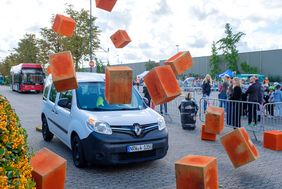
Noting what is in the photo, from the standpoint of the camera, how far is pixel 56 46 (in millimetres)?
43188

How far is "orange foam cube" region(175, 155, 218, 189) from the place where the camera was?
4.81 meters

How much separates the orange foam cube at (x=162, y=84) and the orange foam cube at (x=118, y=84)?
471 millimetres

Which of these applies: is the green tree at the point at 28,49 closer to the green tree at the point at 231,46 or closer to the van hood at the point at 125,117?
the green tree at the point at 231,46

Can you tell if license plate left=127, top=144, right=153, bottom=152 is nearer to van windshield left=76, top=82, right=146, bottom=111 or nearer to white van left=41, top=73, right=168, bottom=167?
white van left=41, top=73, right=168, bottom=167

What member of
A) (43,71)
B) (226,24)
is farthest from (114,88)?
(226,24)

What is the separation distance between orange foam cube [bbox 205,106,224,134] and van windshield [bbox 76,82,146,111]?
2.58 meters

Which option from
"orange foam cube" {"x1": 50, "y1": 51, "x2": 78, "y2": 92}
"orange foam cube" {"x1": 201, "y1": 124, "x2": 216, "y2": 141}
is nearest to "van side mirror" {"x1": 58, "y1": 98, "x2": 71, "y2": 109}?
"orange foam cube" {"x1": 50, "y1": 51, "x2": 78, "y2": 92}

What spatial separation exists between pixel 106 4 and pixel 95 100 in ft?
6.76

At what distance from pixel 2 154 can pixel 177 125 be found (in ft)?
33.1

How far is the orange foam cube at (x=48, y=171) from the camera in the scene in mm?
4242

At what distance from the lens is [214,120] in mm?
9250

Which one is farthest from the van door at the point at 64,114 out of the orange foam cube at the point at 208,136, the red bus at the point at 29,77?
the red bus at the point at 29,77

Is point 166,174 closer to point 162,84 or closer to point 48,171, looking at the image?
point 162,84

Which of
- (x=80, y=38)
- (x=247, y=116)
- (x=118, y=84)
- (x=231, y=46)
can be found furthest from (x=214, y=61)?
(x=118, y=84)
